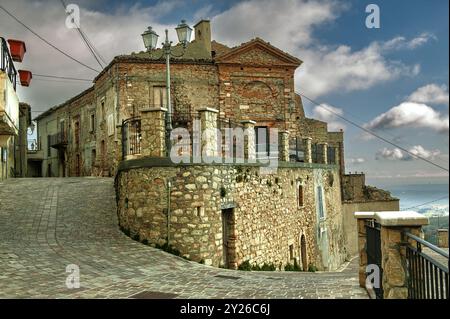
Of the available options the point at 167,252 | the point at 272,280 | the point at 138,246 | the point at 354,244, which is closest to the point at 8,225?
the point at 138,246

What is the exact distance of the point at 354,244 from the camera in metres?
27.2

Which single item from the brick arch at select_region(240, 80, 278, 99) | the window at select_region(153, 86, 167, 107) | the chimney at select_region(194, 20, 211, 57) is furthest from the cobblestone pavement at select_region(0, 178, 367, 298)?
the chimney at select_region(194, 20, 211, 57)

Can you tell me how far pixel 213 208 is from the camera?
11.0 meters

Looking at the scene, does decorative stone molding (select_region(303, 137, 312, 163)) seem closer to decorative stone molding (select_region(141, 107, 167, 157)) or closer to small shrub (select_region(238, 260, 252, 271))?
small shrub (select_region(238, 260, 252, 271))

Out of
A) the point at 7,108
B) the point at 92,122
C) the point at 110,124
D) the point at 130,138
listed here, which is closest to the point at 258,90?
the point at 110,124

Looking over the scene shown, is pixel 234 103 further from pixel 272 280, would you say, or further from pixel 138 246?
pixel 272 280

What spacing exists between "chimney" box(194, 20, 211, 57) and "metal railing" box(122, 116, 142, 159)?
14.9 metres

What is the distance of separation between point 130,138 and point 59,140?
23.0m

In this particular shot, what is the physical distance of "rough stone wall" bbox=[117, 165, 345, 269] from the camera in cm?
1065

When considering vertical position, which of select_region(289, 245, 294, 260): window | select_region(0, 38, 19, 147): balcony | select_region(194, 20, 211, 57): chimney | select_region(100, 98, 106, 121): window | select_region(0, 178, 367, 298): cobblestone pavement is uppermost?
select_region(194, 20, 211, 57): chimney

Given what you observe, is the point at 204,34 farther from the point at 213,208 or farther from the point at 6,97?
the point at 213,208

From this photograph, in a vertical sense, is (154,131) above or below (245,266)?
above

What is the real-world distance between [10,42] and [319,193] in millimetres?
14848

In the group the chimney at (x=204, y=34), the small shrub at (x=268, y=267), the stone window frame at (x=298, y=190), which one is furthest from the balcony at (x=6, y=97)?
the chimney at (x=204, y=34)
